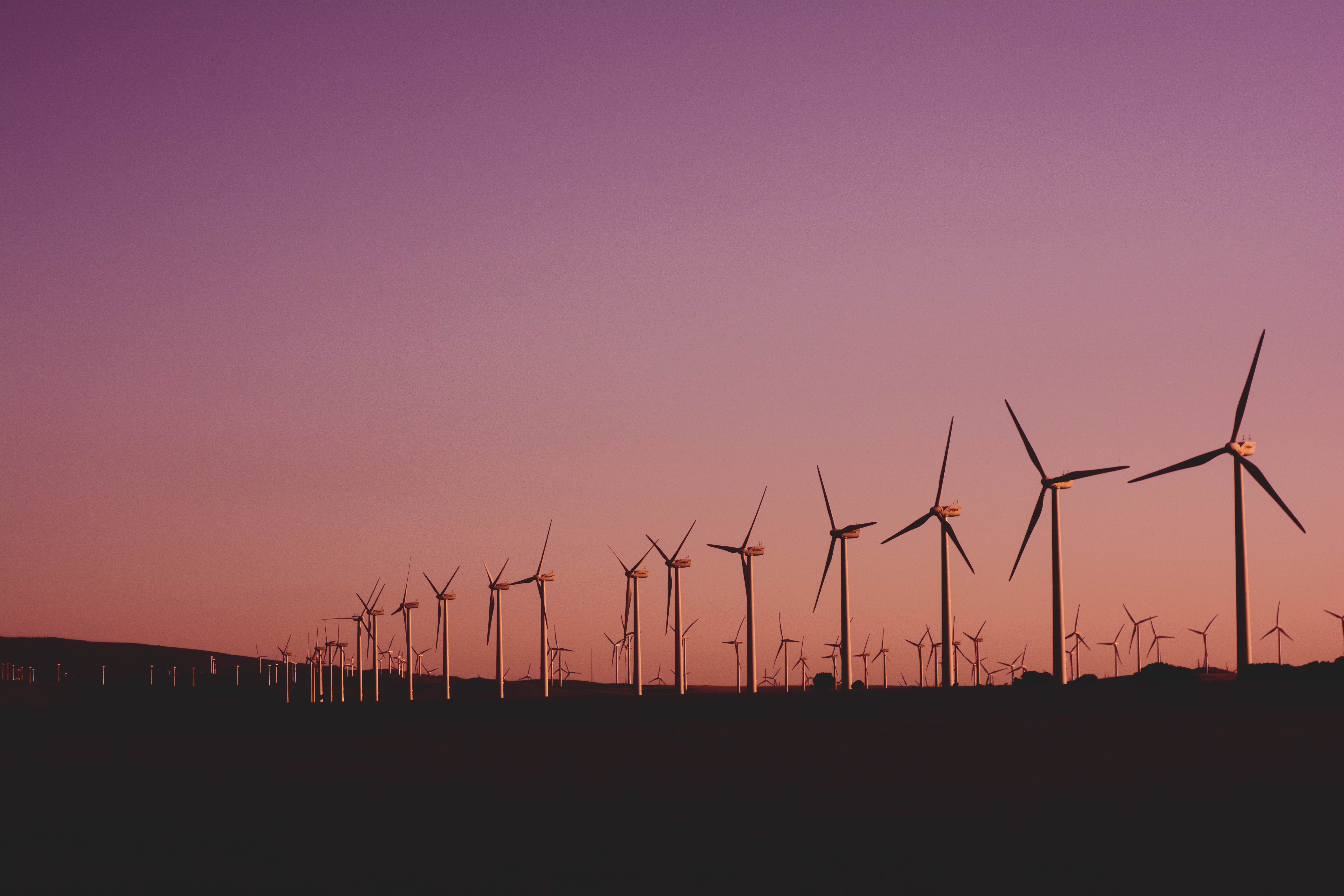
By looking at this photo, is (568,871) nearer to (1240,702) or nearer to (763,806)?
(763,806)

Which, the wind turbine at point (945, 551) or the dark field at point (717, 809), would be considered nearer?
the dark field at point (717, 809)

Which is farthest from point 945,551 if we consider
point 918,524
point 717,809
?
point 717,809

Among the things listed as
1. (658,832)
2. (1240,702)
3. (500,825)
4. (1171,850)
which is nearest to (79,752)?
(500,825)

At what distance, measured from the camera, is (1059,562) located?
86250mm

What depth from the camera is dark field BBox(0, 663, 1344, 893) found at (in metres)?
22.8

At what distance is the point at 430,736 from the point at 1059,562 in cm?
4497

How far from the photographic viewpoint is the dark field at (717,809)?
74.9 feet

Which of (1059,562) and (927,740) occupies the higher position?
(1059,562)

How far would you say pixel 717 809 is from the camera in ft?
104

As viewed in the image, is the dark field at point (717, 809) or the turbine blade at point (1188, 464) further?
the turbine blade at point (1188, 464)

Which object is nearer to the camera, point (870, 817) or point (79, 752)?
point (870, 817)

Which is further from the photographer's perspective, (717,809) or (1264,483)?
(1264,483)

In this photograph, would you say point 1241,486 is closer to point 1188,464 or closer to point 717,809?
point 1188,464

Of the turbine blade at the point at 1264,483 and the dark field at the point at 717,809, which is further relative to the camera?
the turbine blade at the point at 1264,483
